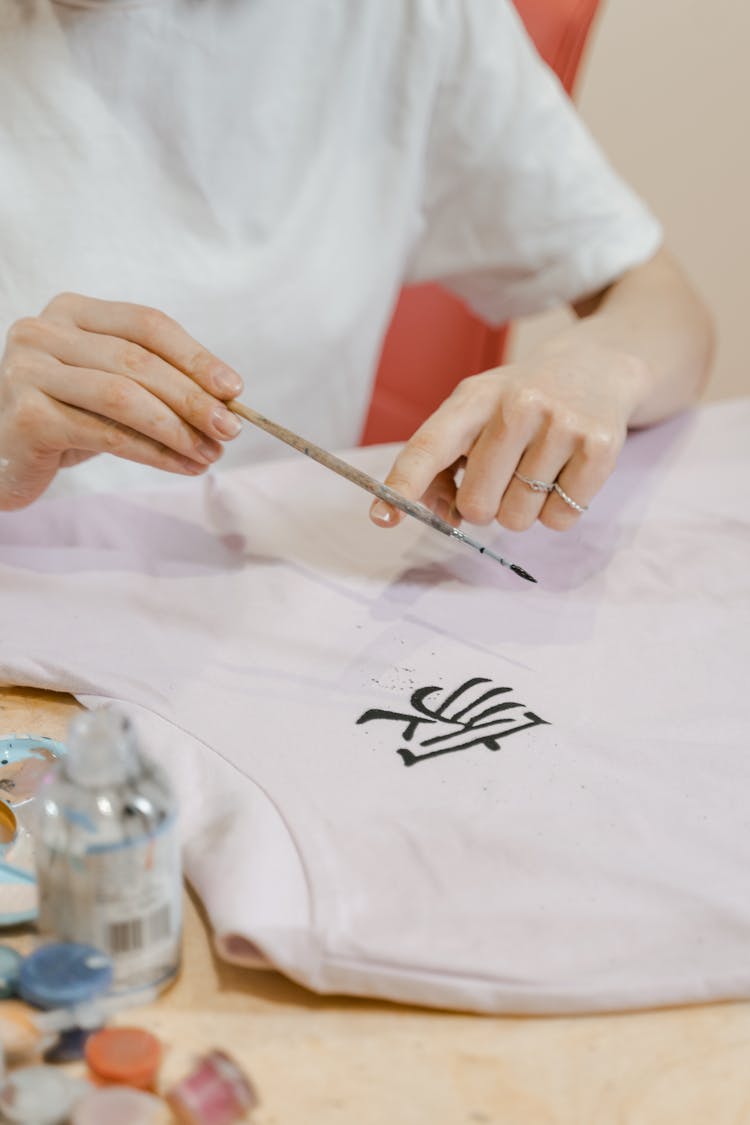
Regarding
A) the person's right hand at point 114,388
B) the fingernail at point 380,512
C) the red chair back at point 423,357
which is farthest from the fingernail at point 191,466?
the red chair back at point 423,357

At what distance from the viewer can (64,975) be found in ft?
1.55

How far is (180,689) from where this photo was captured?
671mm

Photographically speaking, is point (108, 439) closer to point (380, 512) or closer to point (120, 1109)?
point (380, 512)

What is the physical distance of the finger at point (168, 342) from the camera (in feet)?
2.35

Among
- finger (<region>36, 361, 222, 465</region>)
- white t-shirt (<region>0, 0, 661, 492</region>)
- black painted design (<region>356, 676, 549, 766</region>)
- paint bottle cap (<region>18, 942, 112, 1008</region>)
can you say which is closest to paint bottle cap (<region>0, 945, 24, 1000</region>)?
paint bottle cap (<region>18, 942, 112, 1008</region>)

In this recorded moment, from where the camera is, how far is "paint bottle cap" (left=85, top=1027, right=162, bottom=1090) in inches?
17.7

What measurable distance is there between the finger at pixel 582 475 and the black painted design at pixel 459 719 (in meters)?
0.18

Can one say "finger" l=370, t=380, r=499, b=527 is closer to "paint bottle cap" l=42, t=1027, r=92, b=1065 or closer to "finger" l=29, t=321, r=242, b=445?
"finger" l=29, t=321, r=242, b=445

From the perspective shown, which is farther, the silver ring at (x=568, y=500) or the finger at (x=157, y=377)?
the silver ring at (x=568, y=500)

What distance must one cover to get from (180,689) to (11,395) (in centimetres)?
21

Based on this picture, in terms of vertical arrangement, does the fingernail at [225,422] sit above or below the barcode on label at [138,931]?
above

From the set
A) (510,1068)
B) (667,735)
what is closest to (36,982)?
(510,1068)

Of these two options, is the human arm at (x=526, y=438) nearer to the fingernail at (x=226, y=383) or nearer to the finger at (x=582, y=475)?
the finger at (x=582, y=475)

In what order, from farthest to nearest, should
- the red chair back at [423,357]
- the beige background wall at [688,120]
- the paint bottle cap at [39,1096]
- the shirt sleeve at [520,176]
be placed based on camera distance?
the beige background wall at [688,120] < the red chair back at [423,357] < the shirt sleeve at [520,176] < the paint bottle cap at [39,1096]
